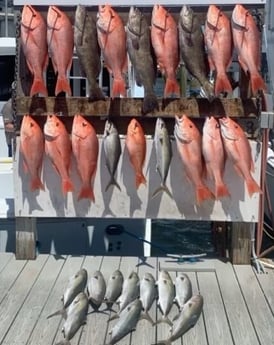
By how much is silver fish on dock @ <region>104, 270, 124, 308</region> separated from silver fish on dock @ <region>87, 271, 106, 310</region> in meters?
0.03

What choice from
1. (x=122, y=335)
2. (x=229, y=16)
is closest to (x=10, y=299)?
(x=122, y=335)

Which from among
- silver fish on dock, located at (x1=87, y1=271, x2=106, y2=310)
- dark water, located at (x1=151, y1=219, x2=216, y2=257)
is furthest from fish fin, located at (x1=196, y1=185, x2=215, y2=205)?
dark water, located at (x1=151, y1=219, x2=216, y2=257)

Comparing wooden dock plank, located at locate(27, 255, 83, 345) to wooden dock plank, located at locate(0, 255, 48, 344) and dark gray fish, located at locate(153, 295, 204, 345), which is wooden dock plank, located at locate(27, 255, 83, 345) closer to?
wooden dock plank, located at locate(0, 255, 48, 344)

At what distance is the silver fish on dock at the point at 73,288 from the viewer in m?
3.48

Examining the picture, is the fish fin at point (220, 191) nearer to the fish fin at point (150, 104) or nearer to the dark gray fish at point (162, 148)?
the dark gray fish at point (162, 148)

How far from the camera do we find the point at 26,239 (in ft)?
14.5

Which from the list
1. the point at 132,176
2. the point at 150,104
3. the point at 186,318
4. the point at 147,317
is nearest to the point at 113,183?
the point at 132,176

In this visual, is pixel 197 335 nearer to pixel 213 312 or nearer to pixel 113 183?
pixel 213 312

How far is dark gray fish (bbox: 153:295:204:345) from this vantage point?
3.17 m

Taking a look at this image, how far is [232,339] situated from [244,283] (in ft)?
2.80

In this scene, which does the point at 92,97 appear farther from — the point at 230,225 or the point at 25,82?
the point at 230,225

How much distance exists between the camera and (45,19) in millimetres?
4156

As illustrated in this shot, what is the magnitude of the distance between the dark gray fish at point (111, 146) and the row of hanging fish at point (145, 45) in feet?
0.79

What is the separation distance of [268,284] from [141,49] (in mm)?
1668
